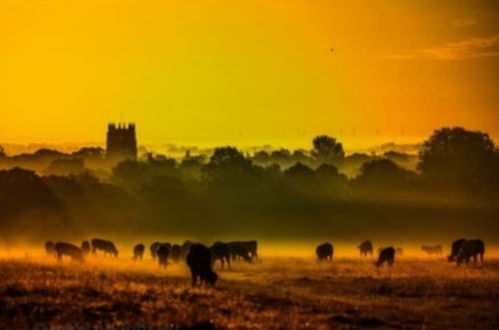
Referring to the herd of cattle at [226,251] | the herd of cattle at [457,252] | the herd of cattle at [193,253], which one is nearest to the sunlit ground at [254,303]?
the herd of cattle at [193,253]

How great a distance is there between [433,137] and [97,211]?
5362 cm

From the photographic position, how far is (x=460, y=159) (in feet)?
416

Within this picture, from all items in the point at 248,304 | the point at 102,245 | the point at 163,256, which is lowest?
the point at 248,304

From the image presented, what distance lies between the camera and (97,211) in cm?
11588

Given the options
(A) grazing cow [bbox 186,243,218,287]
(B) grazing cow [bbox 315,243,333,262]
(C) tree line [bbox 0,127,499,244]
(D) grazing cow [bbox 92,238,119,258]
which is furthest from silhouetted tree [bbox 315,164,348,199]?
(A) grazing cow [bbox 186,243,218,287]

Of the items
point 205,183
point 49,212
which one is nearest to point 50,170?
point 205,183

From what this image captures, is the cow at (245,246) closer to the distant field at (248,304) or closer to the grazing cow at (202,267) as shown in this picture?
the distant field at (248,304)

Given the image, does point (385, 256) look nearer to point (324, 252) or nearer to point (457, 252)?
point (457, 252)

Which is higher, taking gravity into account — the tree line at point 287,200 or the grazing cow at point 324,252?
the tree line at point 287,200

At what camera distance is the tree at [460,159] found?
417 ft

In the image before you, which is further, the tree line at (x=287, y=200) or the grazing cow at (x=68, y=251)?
the tree line at (x=287, y=200)

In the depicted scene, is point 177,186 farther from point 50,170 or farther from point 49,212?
point 50,170

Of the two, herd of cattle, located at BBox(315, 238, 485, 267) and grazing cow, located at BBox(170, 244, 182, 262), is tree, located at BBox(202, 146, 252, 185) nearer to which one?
herd of cattle, located at BBox(315, 238, 485, 267)

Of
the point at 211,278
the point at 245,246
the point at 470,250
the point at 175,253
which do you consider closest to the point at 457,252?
the point at 470,250
